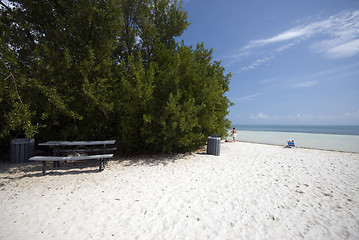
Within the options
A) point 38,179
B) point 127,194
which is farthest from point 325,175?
point 38,179

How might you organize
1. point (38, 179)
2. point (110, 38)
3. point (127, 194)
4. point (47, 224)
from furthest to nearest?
1. point (110, 38)
2. point (38, 179)
3. point (127, 194)
4. point (47, 224)

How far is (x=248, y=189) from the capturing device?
4.63 metres

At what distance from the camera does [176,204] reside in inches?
147

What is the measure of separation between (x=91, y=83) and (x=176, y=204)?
577cm

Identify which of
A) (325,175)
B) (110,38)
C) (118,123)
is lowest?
(325,175)

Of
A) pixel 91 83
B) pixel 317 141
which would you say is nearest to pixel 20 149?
pixel 91 83

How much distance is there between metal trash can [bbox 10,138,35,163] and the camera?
22.0 feet

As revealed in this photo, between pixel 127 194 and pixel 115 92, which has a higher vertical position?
pixel 115 92

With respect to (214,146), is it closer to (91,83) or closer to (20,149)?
(91,83)

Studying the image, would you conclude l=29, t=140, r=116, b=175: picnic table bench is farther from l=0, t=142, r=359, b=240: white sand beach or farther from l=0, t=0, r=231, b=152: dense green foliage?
l=0, t=0, r=231, b=152: dense green foliage

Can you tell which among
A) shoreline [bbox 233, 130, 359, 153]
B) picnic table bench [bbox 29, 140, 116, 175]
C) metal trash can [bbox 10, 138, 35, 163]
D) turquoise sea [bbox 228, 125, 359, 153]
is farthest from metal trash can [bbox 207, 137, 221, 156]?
turquoise sea [bbox 228, 125, 359, 153]

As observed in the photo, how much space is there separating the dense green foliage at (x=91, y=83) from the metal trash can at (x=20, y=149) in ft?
1.95

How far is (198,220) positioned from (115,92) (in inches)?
252

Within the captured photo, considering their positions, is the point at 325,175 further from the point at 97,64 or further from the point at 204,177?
the point at 97,64
